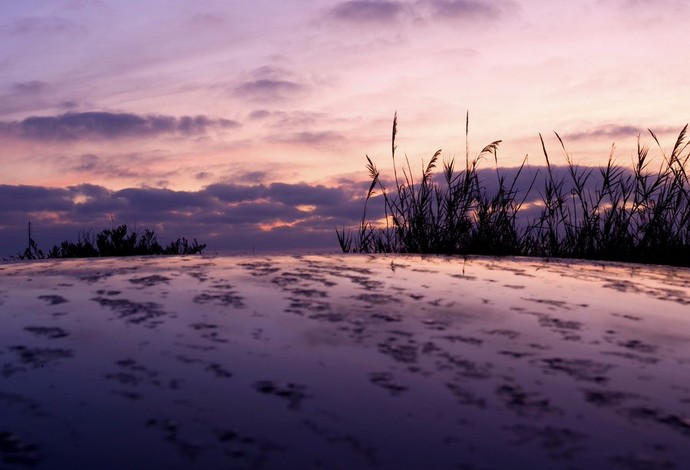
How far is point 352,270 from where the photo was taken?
183 centimetres

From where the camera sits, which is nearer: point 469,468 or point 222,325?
point 469,468

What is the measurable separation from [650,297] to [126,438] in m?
1.24

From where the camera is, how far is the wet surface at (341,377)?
0.61 metres

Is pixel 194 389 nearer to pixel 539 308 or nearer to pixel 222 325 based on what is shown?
pixel 222 325

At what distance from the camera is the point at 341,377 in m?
0.80

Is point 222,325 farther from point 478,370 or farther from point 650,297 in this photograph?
point 650,297

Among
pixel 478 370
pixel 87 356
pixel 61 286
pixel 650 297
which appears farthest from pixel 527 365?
pixel 61 286

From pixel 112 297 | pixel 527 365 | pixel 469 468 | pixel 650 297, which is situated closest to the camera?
pixel 469 468

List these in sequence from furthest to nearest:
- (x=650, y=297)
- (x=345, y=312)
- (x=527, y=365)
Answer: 1. (x=650, y=297)
2. (x=345, y=312)
3. (x=527, y=365)

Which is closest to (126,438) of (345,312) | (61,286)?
(345,312)

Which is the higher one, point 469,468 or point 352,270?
point 352,270

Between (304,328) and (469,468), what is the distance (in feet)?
1.70

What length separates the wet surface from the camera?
61cm

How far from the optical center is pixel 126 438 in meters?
0.63
